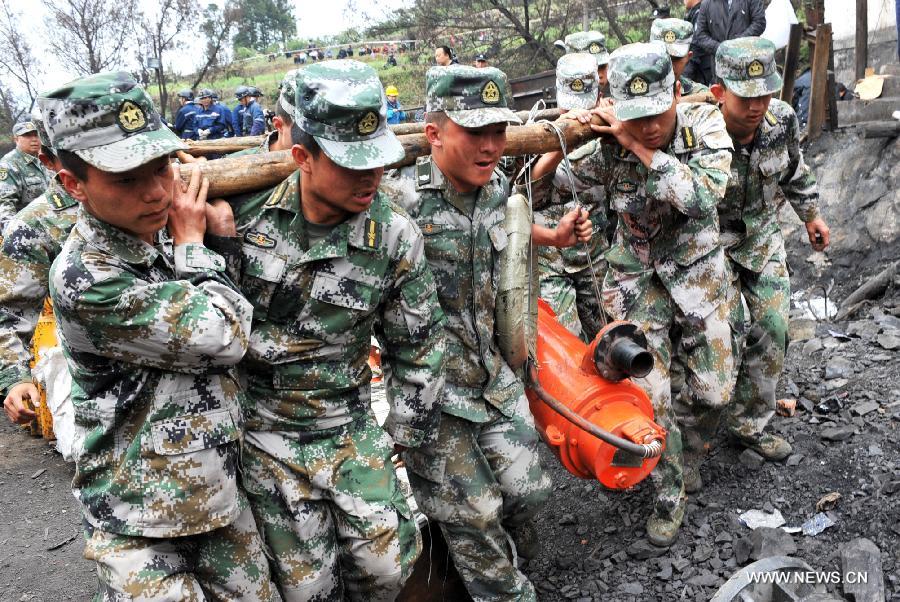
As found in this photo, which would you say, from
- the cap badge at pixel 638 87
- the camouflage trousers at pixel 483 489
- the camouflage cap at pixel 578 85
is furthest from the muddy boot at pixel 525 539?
the camouflage cap at pixel 578 85

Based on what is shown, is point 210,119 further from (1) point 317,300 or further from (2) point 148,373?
(2) point 148,373

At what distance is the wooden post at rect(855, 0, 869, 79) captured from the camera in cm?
1099

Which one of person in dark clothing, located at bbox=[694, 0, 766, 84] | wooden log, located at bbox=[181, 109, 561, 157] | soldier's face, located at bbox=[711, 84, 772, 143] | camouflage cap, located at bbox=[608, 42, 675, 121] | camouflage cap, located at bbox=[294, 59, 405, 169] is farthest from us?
person in dark clothing, located at bbox=[694, 0, 766, 84]

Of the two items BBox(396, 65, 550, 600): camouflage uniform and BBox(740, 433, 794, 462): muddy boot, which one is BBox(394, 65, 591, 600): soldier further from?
BBox(740, 433, 794, 462): muddy boot

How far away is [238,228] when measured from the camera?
9.96 ft

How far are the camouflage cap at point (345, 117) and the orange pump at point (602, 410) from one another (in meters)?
1.48

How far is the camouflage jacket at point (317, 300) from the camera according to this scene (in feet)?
9.89

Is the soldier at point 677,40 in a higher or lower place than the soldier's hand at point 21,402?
higher

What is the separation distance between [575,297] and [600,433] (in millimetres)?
2445

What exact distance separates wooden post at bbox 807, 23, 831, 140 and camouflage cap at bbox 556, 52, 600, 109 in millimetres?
4710

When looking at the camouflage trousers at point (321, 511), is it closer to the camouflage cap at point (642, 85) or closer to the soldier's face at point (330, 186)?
the soldier's face at point (330, 186)

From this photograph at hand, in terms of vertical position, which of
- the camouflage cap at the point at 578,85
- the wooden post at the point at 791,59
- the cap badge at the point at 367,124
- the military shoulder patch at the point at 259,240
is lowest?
the wooden post at the point at 791,59

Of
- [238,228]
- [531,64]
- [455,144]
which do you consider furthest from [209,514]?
[531,64]

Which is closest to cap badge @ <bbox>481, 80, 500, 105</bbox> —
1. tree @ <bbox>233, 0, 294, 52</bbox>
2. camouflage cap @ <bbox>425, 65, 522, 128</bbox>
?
camouflage cap @ <bbox>425, 65, 522, 128</bbox>
